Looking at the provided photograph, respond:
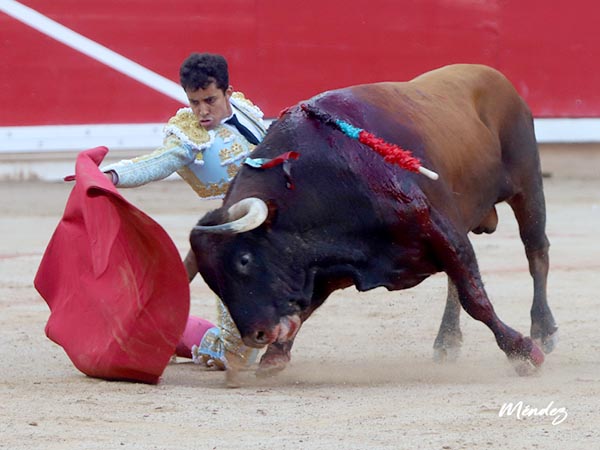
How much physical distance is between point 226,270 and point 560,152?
20.5 ft

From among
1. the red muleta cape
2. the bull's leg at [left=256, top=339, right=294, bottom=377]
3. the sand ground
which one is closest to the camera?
the sand ground

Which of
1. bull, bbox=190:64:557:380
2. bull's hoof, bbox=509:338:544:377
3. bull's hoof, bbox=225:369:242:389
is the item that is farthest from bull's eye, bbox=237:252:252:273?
bull's hoof, bbox=509:338:544:377

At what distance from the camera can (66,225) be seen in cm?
423

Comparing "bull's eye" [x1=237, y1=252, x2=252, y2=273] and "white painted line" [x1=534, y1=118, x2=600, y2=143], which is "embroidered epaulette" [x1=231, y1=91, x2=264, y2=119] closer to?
"bull's eye" [x1=237, y1=252, x2=252, y2=273]

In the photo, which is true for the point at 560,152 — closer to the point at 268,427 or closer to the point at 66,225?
the point at 66,225

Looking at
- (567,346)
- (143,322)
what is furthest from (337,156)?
(567,346)

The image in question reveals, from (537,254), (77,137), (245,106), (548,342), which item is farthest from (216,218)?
(77,137)

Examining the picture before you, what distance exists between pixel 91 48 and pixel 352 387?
18.0ft

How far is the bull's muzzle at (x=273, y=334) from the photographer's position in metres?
3.76

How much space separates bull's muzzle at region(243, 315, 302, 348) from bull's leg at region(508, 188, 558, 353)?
4.14 feet

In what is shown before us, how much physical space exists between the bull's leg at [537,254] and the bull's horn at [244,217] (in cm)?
145

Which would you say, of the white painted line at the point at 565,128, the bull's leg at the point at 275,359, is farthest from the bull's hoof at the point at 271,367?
the white painted line at the point at 565,128

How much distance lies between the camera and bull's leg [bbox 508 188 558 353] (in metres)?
4.73

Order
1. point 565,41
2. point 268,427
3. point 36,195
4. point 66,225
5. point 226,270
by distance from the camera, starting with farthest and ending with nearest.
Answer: point 565,41 → point 36,195 → point 66,225 → point 226,270 → point 268,427
